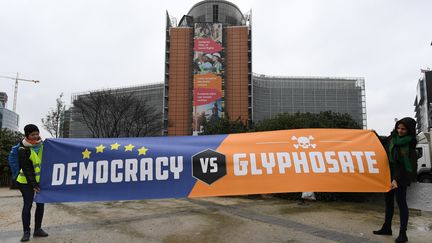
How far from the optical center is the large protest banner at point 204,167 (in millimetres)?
4695

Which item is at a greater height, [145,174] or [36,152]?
[36,152]

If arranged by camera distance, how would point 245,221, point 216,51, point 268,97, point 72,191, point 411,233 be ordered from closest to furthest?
point 72,191
point 411,233
point 245,221
point 216,51
point 268,97

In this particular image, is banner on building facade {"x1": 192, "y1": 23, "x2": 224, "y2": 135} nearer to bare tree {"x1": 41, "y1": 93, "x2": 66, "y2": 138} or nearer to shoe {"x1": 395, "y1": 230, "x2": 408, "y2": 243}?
bare tree {"x1": 41, "y1": 93, "x2": 66, "y2": 138}

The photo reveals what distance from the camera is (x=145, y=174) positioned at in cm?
476

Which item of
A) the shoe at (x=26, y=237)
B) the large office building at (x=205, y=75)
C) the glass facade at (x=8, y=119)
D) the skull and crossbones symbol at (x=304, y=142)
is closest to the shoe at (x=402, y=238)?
the skull and crossbones symbol at (x=304, y=142)

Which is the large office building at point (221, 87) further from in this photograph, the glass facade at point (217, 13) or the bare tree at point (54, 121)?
the bare tree at point (54, 121)

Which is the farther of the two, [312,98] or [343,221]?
[312,98]

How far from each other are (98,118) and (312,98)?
4527cm

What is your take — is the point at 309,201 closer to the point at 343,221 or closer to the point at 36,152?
the point at 343,221

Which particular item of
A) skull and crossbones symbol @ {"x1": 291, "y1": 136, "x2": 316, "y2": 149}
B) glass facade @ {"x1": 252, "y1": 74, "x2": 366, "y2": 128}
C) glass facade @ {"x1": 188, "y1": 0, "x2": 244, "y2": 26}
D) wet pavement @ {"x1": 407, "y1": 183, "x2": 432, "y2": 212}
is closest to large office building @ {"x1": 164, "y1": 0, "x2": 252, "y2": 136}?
glass facade @ {"x1": 252, "y1": 74, "x2": 366, "y2": 128}

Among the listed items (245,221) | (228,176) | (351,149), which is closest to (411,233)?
(351,149)

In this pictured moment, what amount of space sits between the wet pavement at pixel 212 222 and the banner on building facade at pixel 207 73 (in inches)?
2064

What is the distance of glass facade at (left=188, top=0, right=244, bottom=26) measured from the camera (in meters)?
73.8

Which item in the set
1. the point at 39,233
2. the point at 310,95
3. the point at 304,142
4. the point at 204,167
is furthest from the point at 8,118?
the point at 304,142
